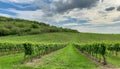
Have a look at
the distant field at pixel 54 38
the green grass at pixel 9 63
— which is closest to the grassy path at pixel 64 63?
the green grass at pixel 9 63

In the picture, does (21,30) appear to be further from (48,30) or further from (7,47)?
(7,47)

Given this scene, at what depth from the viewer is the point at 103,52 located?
37156 millimetres

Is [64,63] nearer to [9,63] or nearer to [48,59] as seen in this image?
[48,59]

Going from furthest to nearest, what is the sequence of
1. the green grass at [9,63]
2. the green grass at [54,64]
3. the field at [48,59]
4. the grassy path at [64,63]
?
the field at [48,59], the green grass at [9,63], the grassy path at [64,63], the green grass at [54,64]

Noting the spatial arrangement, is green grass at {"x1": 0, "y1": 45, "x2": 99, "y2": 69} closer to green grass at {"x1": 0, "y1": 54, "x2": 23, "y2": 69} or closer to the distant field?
green grass at {"x1": 0, "y1": 54, "x2": 23, "y2": 69}

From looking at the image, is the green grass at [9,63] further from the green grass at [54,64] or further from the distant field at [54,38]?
the distant field at [54,38]

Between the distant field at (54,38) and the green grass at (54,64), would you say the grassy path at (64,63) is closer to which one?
the green grass at (54,64)

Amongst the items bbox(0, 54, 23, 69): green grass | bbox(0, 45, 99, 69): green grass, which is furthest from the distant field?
bbox(0, 45, 99, 69): green grass

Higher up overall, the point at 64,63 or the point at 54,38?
the point at 54,38

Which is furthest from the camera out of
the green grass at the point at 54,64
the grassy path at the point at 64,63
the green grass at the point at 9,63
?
the green grass at the point at 9,63

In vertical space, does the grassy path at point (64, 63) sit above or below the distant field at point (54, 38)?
below

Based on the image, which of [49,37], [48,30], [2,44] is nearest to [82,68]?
[2,44]

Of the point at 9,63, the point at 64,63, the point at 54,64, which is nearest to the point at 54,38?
the point at 9,63

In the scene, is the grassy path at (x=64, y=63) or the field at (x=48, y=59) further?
the field at (x=48, y=59)
